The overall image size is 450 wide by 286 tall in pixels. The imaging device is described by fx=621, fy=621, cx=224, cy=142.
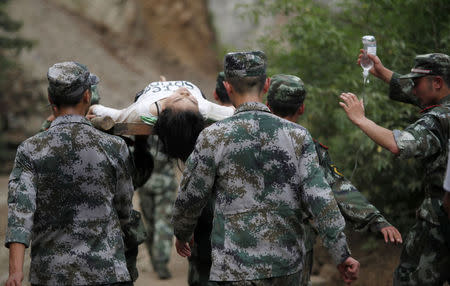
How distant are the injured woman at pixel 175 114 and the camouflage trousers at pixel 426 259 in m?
1.52

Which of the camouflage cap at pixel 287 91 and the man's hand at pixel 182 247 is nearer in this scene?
the man's hand at pixel 182 247

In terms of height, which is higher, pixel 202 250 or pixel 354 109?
pixel 354 109

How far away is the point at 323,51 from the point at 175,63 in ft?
53.1

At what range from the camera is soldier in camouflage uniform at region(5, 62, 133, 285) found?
11.1 feet

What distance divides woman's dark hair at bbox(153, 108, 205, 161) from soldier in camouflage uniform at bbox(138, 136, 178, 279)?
143 inches

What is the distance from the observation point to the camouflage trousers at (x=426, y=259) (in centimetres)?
393

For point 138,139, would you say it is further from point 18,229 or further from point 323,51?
point 323,51

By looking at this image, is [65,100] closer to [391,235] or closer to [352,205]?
[352,205]

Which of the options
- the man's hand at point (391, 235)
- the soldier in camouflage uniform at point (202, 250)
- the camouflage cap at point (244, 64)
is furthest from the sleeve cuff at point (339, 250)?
the soldier in camouflage uniform at point (202, 250)

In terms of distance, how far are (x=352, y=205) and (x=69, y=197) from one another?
69.1 inches

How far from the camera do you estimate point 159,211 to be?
26.2ft

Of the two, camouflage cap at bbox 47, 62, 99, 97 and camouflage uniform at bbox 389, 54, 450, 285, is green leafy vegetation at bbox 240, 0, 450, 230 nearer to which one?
camouflage uniform at bbox 389, 54, 450, 285

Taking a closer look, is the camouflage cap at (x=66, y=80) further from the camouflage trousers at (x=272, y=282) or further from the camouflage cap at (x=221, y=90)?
the camouflage cap at (x=221, y=90)

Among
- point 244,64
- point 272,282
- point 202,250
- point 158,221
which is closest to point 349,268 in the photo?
point 272,282
